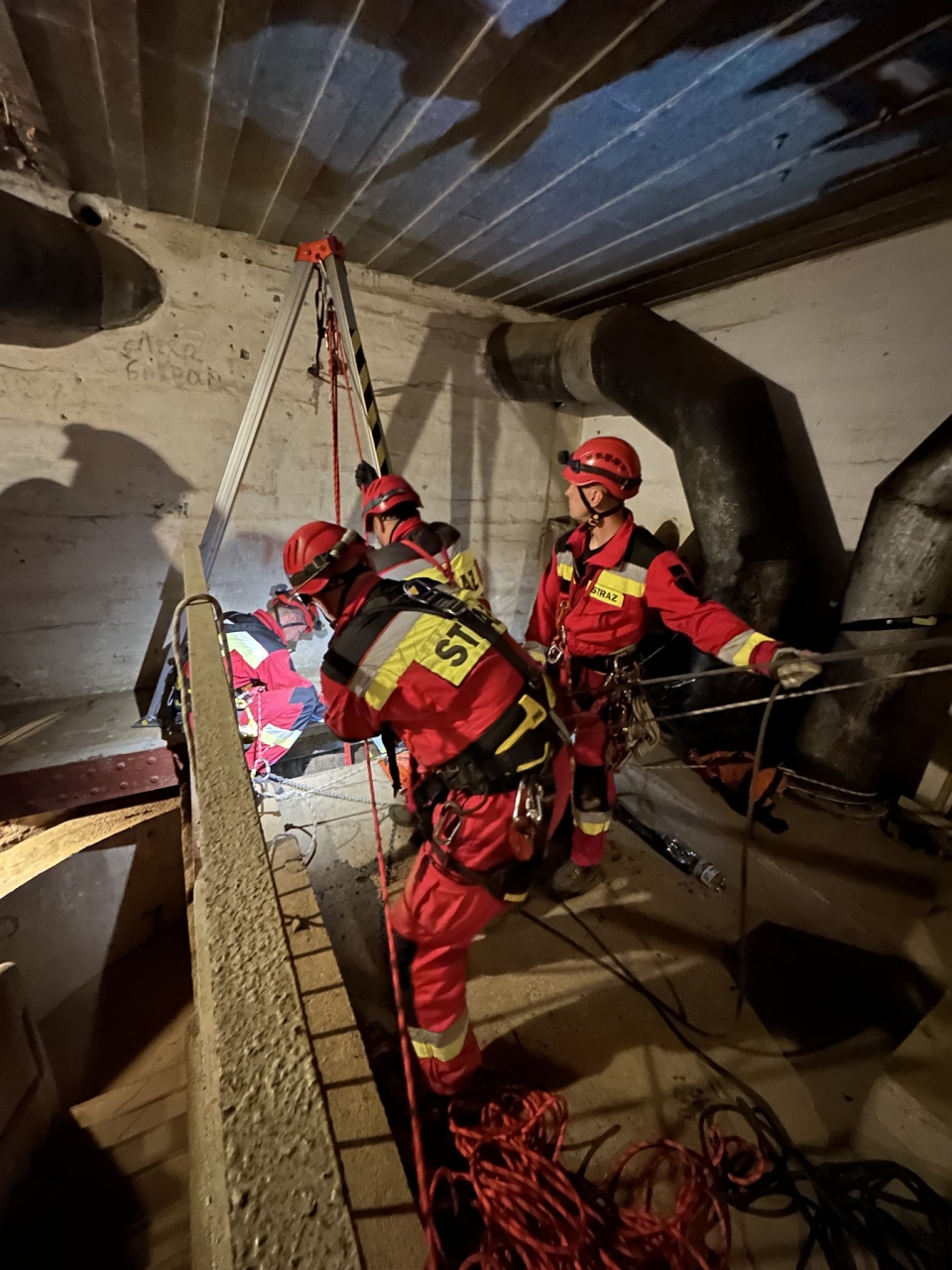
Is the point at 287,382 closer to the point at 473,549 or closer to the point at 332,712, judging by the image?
the point at 473,549

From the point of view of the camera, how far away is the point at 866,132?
6.00ft

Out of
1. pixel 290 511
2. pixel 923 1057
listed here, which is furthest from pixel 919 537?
pixel 290 511

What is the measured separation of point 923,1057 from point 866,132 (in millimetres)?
3037

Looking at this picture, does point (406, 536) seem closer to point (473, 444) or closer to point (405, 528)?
point (405, 528)

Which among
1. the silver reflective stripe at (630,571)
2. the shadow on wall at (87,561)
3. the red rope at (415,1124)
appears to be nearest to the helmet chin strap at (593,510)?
the silver reflective stripe at (630,571)

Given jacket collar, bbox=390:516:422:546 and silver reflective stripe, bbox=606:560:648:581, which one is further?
jacket collar, bbox=390:516:422:546

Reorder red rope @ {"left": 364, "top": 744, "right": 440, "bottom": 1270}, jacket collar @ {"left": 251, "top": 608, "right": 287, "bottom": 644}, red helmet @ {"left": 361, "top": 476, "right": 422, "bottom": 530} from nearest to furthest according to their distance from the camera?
1. red rope @ {"left": 364, "top": 744, "right": 440, "bottom": 1270}
2. red helmet @ {"left": 361, "top": 476, "right": 422, "bottom": 530}
3. jacket collar @ {"left": 251, "top": 608, "right": 287, "bottom": 644}

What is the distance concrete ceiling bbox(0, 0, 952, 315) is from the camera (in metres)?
1.45

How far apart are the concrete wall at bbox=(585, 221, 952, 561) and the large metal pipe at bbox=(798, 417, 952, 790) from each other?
1.45 ft

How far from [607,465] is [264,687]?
2.16 metres

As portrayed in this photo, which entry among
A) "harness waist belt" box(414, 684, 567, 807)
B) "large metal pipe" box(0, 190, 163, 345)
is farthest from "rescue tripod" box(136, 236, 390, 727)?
"harness waist belt" box(414, 684, 567, 807)

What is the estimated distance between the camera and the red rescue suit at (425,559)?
2176 millimetres

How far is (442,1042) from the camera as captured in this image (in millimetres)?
1606

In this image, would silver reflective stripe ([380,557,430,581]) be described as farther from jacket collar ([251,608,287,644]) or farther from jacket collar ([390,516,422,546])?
jacket collar ([251,608,287,644])
